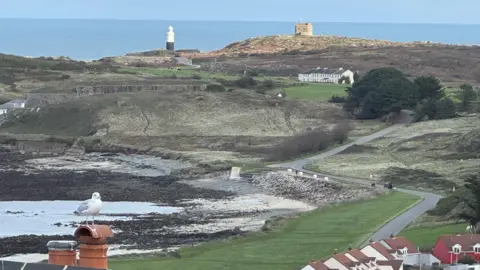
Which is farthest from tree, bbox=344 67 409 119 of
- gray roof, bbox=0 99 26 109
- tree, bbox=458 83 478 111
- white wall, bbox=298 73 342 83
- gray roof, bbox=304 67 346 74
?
gray roof, bbox=0 99 26 109

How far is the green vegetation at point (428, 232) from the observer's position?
1650 inches

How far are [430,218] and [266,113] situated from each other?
150 feet

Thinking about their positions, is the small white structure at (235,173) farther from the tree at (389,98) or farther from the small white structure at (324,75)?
the small white structure at (324,75)

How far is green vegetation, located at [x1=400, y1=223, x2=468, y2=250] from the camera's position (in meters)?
41.9

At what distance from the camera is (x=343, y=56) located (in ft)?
467

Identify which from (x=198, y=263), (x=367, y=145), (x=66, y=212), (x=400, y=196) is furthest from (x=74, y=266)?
(x=367, y=145)

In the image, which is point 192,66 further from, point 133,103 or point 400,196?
point 400,196

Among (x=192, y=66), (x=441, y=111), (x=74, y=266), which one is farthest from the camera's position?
(x=192, y=66)

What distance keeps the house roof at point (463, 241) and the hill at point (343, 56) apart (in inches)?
3447

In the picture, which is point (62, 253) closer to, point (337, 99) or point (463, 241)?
point (463, 241)

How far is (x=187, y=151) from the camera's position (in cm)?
8162

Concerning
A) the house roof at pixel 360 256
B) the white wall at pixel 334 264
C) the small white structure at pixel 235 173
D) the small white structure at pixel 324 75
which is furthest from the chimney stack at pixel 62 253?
the small white structure at pixel 324 75

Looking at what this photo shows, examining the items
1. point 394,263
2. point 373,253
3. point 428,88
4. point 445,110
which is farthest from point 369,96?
point 394,263

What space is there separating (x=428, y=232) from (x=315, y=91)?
63.4m
